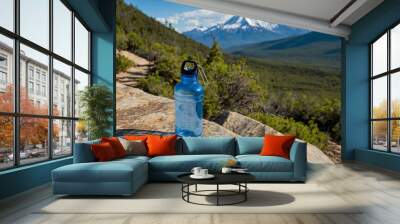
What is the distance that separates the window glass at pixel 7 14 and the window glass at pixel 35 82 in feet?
1.45

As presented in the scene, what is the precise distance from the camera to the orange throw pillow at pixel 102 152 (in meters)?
5.69

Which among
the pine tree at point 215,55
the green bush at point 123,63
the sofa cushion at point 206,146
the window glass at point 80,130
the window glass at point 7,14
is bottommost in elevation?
the sofa cushion at point 206,146

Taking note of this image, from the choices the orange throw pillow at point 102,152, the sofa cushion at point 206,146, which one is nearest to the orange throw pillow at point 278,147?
the sofa cushion at point 206,146

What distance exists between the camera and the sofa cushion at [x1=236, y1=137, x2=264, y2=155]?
22.5 feet

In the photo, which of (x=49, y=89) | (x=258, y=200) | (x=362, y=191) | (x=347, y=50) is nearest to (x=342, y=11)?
(x=347, y=50)

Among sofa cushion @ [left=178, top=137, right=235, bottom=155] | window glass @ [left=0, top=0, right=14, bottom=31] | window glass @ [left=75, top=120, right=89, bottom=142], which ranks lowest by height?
sofa cushion @ [left=178, top=137, right=235, bottom=155]

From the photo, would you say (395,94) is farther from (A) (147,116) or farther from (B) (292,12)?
(A) (147,116)

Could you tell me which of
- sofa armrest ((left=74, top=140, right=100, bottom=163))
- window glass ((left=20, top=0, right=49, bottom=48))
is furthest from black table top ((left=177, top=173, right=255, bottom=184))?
window glass ((left=20, top=0, right=49, bottom=48))

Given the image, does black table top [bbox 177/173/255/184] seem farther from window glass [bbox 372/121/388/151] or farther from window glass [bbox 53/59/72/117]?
→ window glass [bbox 372/121/388/151]

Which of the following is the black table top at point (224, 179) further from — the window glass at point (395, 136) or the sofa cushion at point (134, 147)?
the window glass at point (395, 136)

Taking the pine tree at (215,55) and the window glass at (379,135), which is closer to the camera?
the window glass at (379,135)

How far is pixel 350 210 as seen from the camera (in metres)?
4.22

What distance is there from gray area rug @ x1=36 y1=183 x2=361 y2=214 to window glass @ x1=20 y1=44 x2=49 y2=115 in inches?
61.4

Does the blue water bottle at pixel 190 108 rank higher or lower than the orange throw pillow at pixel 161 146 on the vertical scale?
higher
